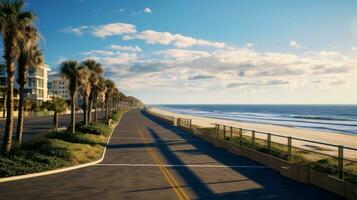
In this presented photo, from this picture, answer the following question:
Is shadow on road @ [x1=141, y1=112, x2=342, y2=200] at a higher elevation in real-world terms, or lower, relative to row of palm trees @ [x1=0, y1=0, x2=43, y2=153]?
lower

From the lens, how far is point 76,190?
13.6 metres

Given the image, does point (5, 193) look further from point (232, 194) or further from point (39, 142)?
point (39, 142)

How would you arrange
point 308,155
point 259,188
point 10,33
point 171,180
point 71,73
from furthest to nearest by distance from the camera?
point 71,73 < point 308,155 < point 10,33 < point 171,180 < point 259,188

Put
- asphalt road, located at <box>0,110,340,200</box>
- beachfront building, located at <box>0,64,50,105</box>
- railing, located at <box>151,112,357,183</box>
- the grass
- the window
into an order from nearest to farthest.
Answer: asphalt road, located at <box>0,110,340,200</box> < railing, located at <box>151,112,357,183</box> < the grass < beachfront building, located at <box>0,64,50,105</box> < the window

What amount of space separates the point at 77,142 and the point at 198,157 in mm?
8683

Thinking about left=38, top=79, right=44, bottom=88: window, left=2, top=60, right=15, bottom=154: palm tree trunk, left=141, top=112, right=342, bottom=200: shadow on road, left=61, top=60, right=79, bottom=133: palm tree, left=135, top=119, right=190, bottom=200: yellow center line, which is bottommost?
left=141, top=112, right=342, bottom=200: shadow on road

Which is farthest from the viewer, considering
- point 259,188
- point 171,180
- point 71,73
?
point 71,73

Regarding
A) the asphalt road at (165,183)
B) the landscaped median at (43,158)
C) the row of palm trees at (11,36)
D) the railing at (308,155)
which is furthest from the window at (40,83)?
the asphalt road at (165,183)

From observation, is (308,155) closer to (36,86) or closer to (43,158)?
(43,158)

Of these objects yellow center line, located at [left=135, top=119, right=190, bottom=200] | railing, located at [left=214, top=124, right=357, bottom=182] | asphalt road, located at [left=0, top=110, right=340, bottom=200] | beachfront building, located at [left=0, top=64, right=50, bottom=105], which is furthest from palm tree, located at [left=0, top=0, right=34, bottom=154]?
beachfront building, located at [left=0, top=64, right=50, bottom=105]

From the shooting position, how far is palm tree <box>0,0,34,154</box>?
64.7 ft

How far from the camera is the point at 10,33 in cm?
1998

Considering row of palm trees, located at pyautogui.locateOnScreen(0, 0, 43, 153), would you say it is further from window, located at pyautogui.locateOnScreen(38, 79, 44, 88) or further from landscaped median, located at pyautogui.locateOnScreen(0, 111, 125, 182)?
window, located at pyautogui.locateOnScreen(38, 79, 44, 88)

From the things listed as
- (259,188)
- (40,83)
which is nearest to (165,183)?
(259,188)
